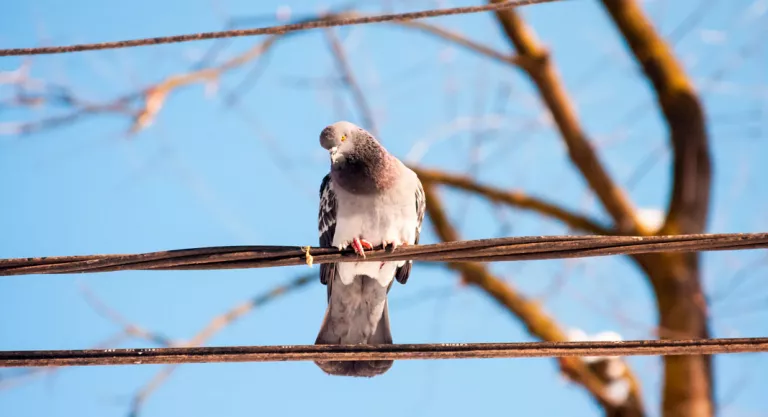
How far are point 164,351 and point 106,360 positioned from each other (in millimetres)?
187

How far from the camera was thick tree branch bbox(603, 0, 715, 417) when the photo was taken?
268 inches

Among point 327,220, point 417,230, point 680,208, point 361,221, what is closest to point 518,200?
point 680,208

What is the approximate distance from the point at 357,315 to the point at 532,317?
12.2 ft

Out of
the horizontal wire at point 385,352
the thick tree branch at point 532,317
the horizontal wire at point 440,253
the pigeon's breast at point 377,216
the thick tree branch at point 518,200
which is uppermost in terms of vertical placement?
the thick tree branch at point 518,200

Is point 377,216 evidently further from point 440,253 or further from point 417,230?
point 440,253

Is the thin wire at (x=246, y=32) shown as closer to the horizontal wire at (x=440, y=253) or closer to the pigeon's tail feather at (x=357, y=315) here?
the horizontal wire at (x=440, y=253)

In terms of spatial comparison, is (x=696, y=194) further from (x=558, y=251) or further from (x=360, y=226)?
(x=558, y=251)

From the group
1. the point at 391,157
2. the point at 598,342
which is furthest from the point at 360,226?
the point at 598,342

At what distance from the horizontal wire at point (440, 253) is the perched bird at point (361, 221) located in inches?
51.6

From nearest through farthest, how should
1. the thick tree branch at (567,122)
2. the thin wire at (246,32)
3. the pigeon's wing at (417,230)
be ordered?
1. the thin wire at (246,32)
2. the pigeon's wing at (417,230)
3. the thick tree branch at (567,122)

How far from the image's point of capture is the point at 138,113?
6.78 metres

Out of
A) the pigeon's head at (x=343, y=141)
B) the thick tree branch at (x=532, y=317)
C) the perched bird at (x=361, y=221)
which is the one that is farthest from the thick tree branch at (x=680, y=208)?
the pigeon's head at (x=343, y=141)

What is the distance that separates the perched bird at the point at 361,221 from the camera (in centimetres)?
444

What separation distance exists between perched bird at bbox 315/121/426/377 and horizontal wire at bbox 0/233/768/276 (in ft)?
4.30
